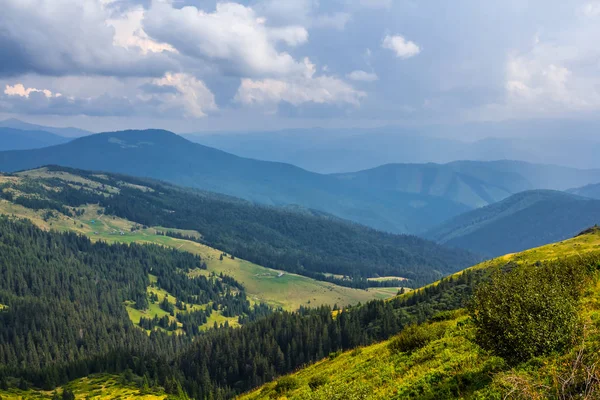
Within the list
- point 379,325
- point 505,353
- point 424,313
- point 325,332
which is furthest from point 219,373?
point 505,353

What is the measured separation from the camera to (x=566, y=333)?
18594 millimetres

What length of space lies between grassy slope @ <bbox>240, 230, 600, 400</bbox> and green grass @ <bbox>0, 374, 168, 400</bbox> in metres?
75.3

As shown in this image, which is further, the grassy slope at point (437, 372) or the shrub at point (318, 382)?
the shrub at point (318, 382)

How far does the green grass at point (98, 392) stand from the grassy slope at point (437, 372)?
7527 cm

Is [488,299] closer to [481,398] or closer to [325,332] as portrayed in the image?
[481,398]

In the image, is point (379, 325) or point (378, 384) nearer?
point (378, 384)

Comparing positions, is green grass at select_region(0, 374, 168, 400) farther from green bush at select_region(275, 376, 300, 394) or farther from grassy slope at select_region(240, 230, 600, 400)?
grassy slope at select_region(240, 230, 600, 400)

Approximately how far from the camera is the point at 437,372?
2452 centimetres

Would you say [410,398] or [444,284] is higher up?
[410,398]

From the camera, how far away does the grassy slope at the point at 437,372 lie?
63.3 ft

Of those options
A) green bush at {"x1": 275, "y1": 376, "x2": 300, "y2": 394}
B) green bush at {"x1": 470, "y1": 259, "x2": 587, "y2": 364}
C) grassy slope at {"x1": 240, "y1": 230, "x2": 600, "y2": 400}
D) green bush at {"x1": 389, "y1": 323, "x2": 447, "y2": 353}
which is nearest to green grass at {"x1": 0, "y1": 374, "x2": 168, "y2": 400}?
green bush at {"x1": 275, "y1": 376, "x2": 300, "y2": 394}

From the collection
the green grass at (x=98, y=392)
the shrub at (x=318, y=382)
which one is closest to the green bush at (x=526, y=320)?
the shrub at (x=318, y=382)

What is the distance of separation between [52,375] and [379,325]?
112052 millimetres

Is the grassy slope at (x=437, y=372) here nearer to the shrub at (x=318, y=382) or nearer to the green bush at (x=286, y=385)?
the shrub at (x=318, y=382)
